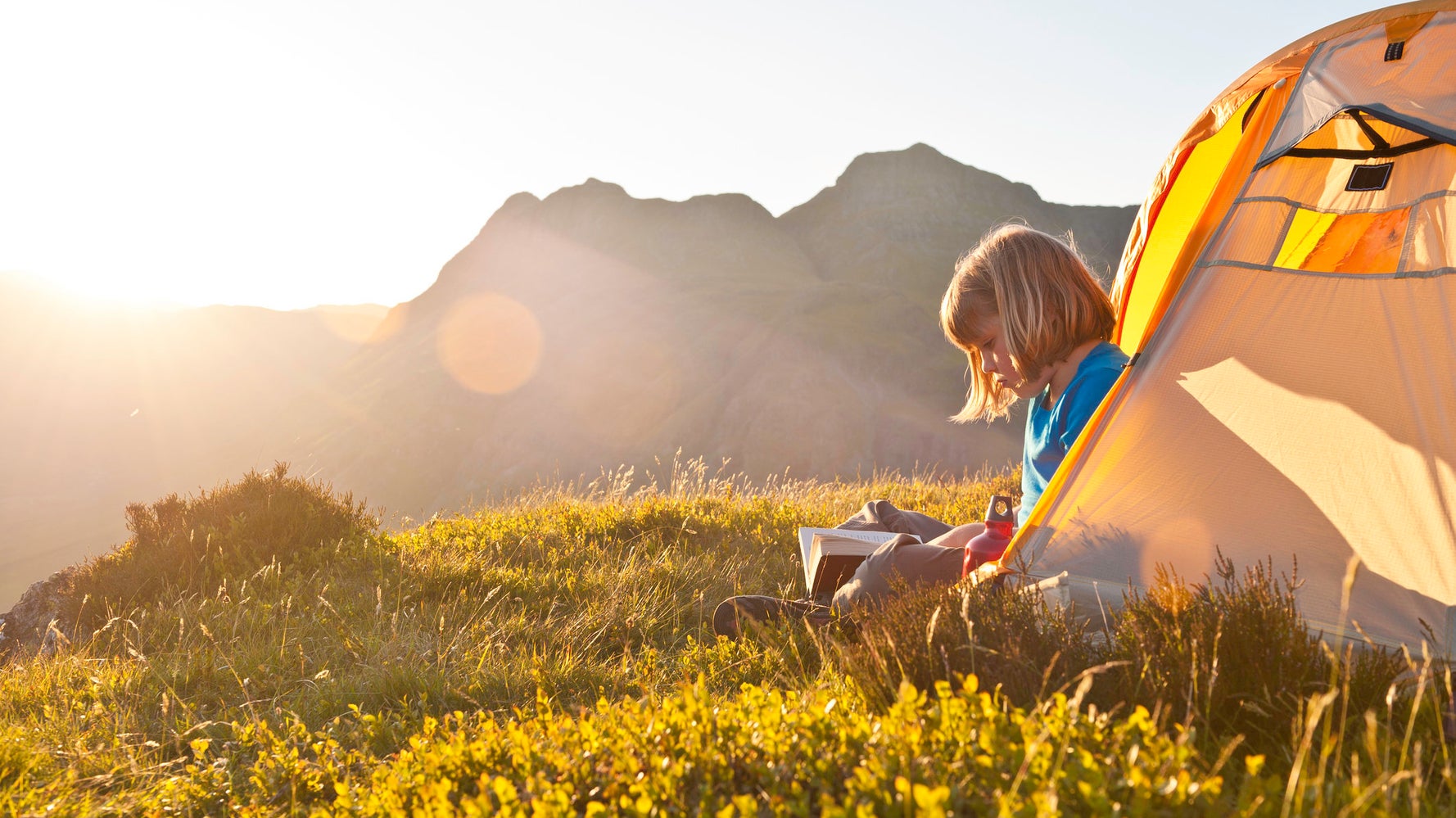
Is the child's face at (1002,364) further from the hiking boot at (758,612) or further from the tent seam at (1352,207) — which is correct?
the hiking boot at (758,612)

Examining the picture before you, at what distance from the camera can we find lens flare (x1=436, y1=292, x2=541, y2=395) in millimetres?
68938

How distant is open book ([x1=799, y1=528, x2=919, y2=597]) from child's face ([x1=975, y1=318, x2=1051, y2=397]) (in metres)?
0.99

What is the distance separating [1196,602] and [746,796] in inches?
64.1

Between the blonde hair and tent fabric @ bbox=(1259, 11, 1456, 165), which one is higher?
tent fabric @ bbox=(1259, 11, 1456, 165)

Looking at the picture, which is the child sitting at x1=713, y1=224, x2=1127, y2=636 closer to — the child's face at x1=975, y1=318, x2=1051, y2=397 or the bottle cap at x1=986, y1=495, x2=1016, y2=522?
the child's face at x1=975, y1=318, x2=1051, y2=397

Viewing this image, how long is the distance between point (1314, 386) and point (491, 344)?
3140 inches

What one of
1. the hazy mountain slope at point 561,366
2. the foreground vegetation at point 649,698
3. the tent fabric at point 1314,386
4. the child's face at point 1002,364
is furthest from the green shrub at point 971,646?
the hazy mountain slope at point 561,366

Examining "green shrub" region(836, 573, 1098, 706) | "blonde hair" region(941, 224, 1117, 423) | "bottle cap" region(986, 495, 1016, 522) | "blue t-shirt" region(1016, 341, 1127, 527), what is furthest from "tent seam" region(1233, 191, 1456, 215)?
"green shrub" region(836, 573, 1098, 706)

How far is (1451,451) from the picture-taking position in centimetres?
296

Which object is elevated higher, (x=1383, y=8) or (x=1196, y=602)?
(x=1383, y=8)

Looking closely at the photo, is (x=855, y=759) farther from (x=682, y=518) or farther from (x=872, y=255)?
(x=872, y=255)

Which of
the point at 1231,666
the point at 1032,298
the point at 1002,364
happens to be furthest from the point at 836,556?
the point at 1231,666

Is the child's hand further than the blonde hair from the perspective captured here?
Yes

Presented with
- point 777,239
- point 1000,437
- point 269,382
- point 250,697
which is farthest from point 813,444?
point 269,382
